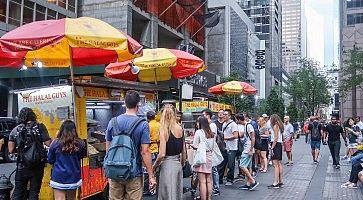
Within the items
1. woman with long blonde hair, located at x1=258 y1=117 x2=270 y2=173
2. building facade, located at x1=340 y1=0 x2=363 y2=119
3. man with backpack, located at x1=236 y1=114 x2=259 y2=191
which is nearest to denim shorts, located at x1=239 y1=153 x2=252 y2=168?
man with backpack, located at x1=236 y1=114 x2=259 y2=191

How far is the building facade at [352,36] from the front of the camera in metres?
71.7

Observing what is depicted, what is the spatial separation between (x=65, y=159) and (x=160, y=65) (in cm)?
427

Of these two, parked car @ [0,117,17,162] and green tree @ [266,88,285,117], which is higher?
green tree @ [266,88,285,117]

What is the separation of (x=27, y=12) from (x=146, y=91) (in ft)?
70.6

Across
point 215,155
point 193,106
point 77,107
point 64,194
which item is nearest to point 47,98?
point 77,107

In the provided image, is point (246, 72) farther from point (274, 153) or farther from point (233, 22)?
point (274, 153)

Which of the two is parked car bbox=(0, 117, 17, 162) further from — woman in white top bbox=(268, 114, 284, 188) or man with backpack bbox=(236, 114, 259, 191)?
woman in white top bbox=(268, 114, 284, 188)

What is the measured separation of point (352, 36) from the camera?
75000 millimetres

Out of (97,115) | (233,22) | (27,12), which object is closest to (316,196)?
(97,115)

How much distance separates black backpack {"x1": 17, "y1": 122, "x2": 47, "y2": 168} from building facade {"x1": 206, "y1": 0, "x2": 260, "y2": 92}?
1960 inches

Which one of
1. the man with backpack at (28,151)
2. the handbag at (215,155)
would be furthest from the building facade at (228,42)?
the man with backpack at (28,151)

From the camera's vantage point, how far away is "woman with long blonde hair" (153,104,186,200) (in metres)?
6.14

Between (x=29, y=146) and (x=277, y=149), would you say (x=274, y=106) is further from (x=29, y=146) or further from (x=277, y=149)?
(x=29, y=146)

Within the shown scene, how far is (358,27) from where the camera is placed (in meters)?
74.6
